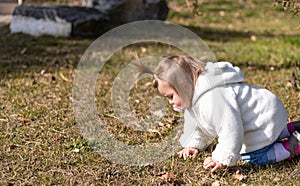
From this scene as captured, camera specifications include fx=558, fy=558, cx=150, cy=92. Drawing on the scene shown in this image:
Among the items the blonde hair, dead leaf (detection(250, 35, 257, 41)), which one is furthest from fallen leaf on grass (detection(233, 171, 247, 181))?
dead leaf (detection(250, 35, 257, 41))

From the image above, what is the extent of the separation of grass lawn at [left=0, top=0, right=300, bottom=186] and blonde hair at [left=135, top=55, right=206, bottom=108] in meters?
0.50

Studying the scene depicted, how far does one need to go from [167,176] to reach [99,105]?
1.74m

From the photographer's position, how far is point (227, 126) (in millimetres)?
3148

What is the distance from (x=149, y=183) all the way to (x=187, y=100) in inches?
21.0

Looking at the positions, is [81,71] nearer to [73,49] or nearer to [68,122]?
[73,49]

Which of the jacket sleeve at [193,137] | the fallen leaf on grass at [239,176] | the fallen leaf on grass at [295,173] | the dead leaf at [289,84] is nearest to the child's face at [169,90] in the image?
the jacket sleeve at [193,137]

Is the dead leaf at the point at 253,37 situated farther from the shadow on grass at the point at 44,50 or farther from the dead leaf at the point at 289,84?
the dead leaf at the point at 289,84

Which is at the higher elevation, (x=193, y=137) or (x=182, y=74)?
(x=182, y=74)

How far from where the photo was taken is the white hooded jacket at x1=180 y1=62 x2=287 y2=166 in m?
3.16

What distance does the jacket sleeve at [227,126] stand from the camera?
3.14 m

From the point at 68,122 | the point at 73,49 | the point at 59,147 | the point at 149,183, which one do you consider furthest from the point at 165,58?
the point at 73,49

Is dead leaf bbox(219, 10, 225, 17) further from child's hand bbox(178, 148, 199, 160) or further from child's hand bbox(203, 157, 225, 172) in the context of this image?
child's hand bbox(203, 157, 225, 172)

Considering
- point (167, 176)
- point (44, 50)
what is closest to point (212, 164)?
point (167, 176)

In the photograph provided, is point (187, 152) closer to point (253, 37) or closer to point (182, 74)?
point (182, 74)
